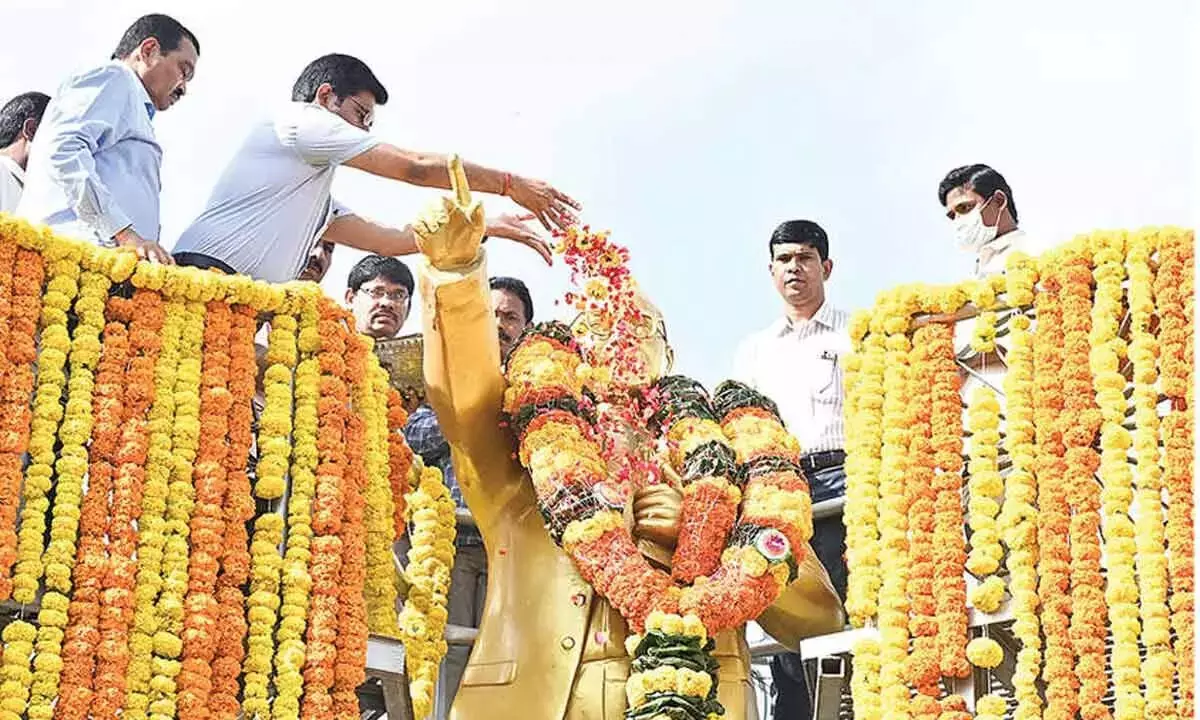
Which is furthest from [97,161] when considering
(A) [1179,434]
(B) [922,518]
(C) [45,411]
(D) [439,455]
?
(A) [1179,434]

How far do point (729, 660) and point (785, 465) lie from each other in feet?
2.45

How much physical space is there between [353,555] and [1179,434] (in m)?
2.79

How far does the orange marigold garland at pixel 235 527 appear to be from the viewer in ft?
19.3

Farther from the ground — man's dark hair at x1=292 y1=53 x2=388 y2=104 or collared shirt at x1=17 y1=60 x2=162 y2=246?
man's dark hair at x1=292 y1=53 x2=388 y2=104

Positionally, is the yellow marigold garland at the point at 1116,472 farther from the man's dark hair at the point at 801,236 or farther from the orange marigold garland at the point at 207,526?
the orange marigold garland at the point at 207,526

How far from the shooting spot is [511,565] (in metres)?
6.80

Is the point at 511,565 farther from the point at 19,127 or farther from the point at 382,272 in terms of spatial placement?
the point at 19,127

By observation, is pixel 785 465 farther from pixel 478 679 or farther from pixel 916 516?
pixel 478 679

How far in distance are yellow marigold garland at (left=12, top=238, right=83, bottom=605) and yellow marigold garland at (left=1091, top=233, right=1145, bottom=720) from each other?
11.2 feet

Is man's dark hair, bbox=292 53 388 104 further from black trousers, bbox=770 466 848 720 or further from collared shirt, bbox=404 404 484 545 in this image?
black trousers, bbox=770 466 848 720

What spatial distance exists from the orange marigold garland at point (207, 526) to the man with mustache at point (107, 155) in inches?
14.3

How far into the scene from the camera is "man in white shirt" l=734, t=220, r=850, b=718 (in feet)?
25.2

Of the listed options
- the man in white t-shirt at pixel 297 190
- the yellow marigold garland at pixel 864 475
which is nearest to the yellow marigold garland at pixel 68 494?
the man in white t-shirt at pixel 297 190

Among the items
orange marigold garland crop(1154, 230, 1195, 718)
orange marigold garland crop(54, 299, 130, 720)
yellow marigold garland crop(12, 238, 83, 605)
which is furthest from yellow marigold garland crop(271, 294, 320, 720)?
orange marigold garland crop(1154, 230, 1195, 718)
